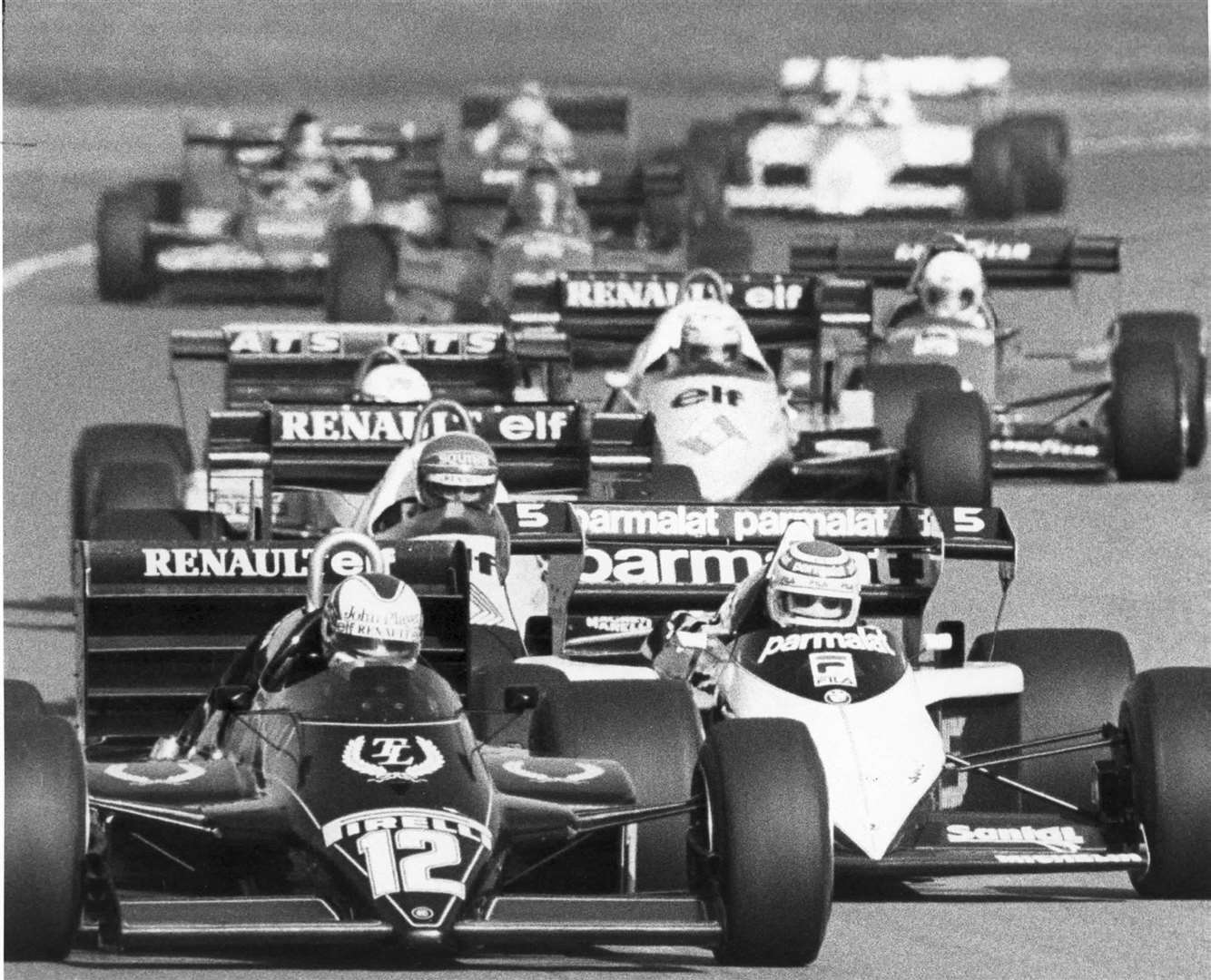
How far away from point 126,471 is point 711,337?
3045mm

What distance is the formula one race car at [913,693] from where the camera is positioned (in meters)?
11.1

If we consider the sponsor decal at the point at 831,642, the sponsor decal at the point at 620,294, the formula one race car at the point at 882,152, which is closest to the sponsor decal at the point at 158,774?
the sponsor decal at the point at 831,642

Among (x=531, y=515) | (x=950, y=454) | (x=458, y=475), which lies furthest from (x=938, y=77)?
(x=531, y=515)

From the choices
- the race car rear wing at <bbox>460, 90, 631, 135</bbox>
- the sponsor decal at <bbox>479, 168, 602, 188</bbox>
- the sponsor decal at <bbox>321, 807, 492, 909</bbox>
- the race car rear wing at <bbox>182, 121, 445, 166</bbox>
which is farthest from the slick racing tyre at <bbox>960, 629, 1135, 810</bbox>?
the race car rear wing at <bbox>460, 90, 631, 135</bbox>

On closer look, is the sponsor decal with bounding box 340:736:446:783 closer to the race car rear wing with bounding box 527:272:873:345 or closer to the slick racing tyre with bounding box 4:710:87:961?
the slick racing tyre with bounding box 4:710:87:961

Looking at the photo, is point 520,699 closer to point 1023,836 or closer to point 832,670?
point 832,670

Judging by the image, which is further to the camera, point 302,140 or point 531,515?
point 302,140

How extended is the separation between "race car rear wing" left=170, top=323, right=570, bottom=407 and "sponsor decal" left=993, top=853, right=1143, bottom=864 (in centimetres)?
849

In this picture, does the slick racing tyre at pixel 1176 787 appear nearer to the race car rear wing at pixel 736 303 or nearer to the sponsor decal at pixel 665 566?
the sponsor decal at pixel 665 566

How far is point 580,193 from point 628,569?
16.2 m

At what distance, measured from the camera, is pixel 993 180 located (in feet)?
112

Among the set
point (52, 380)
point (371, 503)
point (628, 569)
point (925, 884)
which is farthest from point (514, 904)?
point (52, 380)

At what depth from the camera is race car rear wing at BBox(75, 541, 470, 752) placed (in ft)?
40.7

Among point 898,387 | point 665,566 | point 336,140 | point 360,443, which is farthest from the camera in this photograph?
point 336,140
